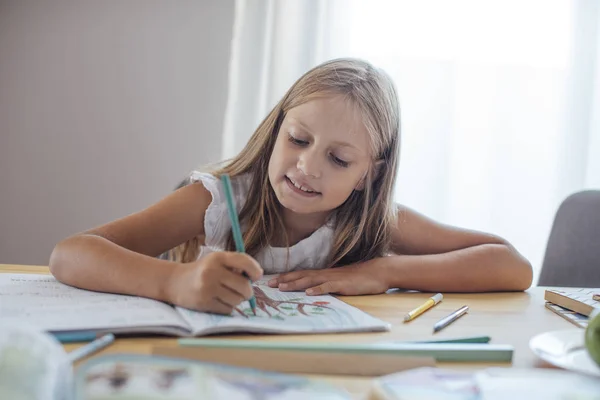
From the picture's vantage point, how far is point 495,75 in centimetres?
234

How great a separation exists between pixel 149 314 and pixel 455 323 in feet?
1.17

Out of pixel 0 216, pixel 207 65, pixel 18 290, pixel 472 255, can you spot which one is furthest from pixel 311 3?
pixel 18 290

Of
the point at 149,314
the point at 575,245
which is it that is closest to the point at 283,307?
the point at 149,314

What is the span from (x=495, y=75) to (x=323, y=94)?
143cm

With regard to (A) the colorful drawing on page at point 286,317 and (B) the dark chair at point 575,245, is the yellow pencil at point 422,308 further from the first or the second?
(B) the dark chair at point 575,245

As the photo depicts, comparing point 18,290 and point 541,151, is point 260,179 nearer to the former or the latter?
point 18,290

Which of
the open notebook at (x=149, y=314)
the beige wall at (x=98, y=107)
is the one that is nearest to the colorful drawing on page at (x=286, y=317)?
the open notebook at (x=149, y=314)

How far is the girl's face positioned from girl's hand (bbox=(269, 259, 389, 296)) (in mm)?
132

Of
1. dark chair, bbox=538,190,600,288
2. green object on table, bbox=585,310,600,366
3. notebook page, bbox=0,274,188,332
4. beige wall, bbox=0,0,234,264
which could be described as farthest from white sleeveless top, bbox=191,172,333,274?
beige wall, bbox=0,0,234,264

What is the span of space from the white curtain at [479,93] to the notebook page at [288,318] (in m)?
1.45

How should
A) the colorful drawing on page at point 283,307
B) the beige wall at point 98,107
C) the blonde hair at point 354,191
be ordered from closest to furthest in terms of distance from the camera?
the colorful drawing on page at point 283,307
the blonde hair at point 354,191
the beige wall at point 98,107

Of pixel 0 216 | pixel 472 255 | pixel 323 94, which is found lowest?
pixel 0 216

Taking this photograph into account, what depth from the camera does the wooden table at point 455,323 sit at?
599mm

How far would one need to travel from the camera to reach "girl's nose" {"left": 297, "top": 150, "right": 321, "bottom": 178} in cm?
102
